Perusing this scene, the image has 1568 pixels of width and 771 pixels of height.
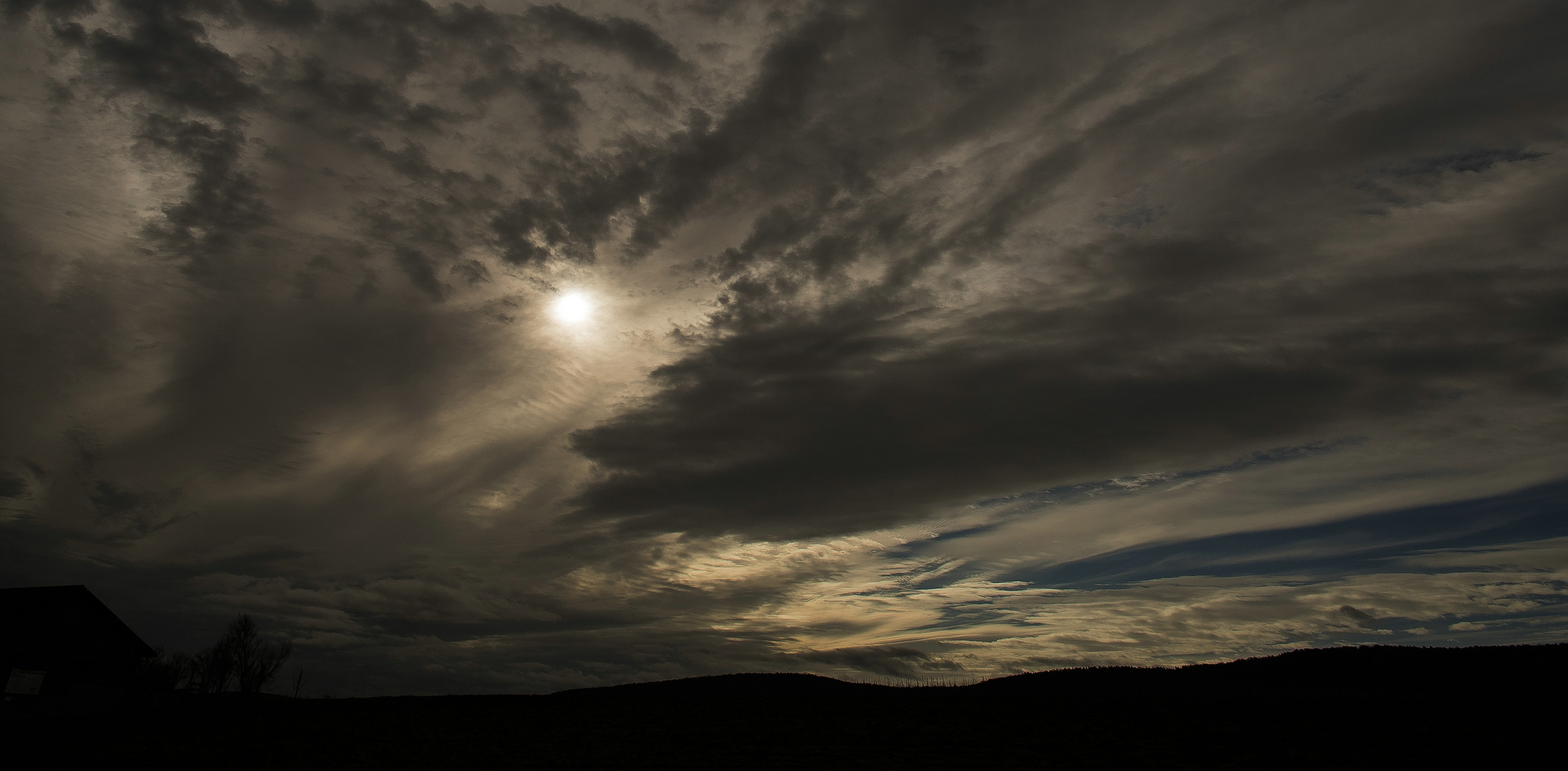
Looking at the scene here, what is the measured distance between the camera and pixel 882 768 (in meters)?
39.3

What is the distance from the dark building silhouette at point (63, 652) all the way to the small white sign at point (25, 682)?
0.13ft

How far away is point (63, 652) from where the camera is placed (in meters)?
56.8

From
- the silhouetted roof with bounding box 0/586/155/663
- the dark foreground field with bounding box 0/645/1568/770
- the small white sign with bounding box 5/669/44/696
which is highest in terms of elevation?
the silhouetted roof with bounding box 0/586/155/663

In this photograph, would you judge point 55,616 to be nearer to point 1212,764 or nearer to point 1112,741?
Result: point 1112,741

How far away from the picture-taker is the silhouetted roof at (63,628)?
5381cm

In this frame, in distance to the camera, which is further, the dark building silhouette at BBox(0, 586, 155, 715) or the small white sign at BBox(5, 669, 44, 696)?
the dark building silhouette at BBox(0, 586, 155, 715)

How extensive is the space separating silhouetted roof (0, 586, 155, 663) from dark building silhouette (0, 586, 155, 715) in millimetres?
45

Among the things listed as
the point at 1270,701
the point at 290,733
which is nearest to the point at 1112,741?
the point at 1270,701

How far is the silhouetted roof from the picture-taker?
5381cm

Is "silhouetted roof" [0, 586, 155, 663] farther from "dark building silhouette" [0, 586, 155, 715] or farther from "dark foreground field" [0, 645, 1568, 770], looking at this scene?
"dark foreground field" [0, 645, 1568, 770]

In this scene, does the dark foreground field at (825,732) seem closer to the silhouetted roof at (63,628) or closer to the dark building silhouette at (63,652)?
the dark building silhouette at (63,652)

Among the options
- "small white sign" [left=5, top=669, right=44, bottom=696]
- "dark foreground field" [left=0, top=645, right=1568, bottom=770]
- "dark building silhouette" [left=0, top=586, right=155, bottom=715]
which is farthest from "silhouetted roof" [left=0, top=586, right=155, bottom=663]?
"dark foreground field" [left=0, top=645, right=1568, bottom=770]

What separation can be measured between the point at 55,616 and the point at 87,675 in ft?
19.1

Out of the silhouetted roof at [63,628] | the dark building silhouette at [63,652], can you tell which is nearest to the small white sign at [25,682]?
the dark building silhouette at [63,652]
